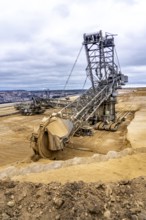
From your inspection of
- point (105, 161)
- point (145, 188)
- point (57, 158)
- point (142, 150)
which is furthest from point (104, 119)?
point (145, 188)

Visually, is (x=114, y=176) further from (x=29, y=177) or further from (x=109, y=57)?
(x=109, y=57)

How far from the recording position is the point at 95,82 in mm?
21828

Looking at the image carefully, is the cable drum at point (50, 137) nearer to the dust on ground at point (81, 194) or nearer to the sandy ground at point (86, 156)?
the sandy ground at point (86, 156)

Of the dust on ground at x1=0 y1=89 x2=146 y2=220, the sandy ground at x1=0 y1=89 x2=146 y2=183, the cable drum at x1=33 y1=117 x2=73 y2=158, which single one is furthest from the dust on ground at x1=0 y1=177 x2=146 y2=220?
the cable drum at x1=33 y1=117 x2=73 y2=158

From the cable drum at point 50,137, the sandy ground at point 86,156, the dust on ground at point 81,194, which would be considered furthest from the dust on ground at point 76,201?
the cable drum at point 50,137

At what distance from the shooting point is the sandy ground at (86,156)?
275 inches

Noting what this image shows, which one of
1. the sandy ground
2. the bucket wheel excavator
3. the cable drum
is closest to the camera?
the sandy ground

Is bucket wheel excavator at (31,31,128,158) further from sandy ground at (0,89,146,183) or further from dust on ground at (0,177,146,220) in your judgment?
dust on ground at (0,177,146,220)

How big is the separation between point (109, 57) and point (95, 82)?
2364 millimetres

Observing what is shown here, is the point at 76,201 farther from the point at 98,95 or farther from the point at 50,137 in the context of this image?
the point at 98,95

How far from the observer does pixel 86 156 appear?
13.0 m

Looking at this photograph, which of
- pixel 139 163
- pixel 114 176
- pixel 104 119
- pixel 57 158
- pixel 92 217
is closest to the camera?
pixel 92 217

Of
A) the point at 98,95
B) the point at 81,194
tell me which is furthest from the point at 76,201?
the point at 98,95

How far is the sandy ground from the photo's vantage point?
6980 millimetres
